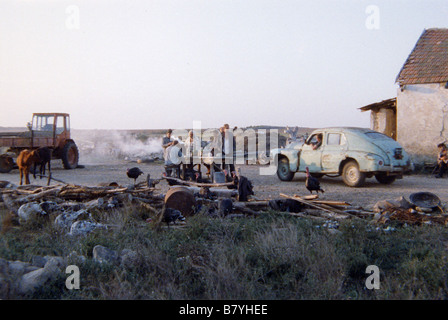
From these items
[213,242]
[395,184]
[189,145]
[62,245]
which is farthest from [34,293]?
[395,184]

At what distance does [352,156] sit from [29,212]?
896 cm

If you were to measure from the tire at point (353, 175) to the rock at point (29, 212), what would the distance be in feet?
28.6

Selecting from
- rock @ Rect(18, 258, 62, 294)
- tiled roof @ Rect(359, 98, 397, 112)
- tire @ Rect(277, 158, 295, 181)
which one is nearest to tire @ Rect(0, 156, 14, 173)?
tire @ Rect(277, 158, 295, 181)

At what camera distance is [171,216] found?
23.9ft

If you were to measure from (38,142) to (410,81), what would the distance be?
54.7 feet

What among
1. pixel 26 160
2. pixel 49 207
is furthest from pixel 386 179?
pixel 26 160

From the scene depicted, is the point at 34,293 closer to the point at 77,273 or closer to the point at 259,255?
the point at 77,273

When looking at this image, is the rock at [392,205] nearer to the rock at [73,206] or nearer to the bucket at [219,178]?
the bucket at [219,178]

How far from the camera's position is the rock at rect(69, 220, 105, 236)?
653 cm

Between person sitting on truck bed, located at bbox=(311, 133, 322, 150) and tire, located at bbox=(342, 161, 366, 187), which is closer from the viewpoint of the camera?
tire, located at bbox=(342, 161, 366, 187)

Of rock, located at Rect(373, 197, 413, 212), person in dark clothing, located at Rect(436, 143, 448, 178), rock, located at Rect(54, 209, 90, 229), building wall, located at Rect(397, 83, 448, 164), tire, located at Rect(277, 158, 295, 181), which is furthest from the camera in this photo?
building wall, located at Rect(397, 83, 448, 164)

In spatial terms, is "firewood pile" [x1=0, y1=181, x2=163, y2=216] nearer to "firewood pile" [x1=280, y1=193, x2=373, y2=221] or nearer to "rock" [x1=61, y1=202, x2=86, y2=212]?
"rock" [x1=61, y1=202, x2=86, y2=212]

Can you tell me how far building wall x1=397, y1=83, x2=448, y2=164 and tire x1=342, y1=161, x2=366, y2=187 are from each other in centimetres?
642

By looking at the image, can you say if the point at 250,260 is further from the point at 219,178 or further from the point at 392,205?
the point at 219,178
